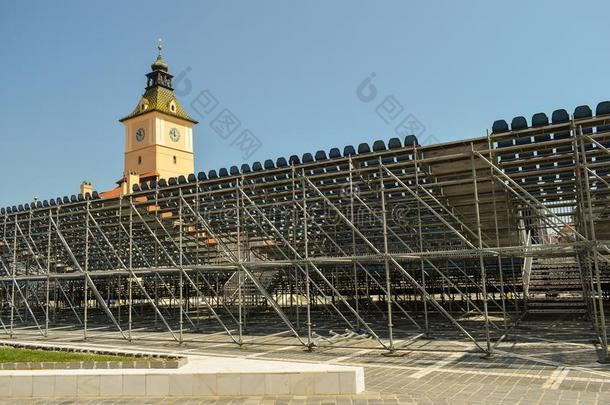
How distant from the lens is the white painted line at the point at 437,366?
9758 mm

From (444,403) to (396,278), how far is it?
18160 mm

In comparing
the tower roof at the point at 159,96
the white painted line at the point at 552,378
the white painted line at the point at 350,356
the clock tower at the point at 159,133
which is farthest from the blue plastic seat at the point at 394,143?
the tower roof at the point at 159,96

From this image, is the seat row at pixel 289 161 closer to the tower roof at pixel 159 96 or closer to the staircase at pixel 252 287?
the staircase at pixel 252 287

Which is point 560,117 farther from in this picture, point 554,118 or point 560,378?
point 560,378

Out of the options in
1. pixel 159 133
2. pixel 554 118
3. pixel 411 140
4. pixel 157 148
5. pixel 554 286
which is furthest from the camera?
pixel 159 133

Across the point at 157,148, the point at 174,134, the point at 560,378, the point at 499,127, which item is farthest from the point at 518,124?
the point at 174,134

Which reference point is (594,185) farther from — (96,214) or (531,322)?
(96,214)

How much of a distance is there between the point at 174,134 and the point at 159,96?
3.98m

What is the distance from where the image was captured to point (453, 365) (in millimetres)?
10531

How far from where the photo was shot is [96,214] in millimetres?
20969

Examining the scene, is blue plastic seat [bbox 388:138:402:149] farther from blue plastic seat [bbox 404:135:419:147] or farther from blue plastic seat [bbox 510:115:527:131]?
blue plastic seat [bbox 510:115:527:131]

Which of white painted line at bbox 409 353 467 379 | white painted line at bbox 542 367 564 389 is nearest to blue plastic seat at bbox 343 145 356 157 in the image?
white painted line at bbox 409 353 467 379

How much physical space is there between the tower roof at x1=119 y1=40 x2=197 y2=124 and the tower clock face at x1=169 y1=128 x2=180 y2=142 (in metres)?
1.43

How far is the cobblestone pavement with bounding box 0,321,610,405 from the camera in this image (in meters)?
7.78
